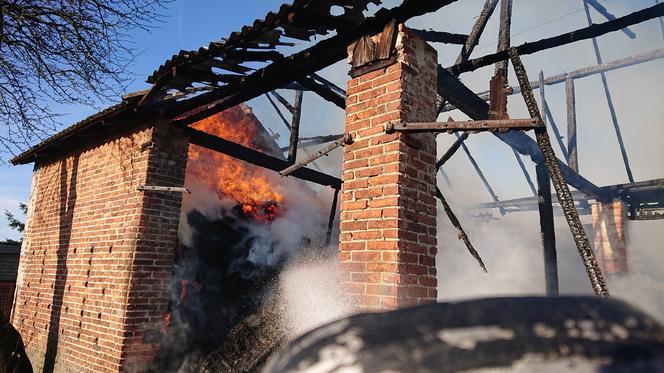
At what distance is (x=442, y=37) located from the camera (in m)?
4.95

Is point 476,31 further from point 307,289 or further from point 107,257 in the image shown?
point 107,257

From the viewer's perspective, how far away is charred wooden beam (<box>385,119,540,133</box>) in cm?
325

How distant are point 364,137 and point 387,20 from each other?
1153mm

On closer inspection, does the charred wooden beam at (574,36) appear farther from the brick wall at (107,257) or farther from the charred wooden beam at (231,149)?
the brick wall at (107,257)

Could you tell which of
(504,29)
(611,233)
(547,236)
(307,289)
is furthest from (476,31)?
(611,233)

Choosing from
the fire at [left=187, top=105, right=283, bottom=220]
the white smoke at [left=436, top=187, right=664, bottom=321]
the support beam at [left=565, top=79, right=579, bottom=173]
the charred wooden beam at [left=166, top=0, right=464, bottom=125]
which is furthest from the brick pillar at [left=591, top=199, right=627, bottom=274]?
the charred wooden beam at [left=166, top=0, right=464, bottom=125]

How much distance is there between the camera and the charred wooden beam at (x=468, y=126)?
3.25 metres

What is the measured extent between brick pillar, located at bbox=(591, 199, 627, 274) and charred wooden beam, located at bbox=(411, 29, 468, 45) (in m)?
8.63

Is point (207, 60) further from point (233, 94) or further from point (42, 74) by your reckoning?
point (42, 74)

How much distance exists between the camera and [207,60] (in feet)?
15.8

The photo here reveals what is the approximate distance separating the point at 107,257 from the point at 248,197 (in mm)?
3987

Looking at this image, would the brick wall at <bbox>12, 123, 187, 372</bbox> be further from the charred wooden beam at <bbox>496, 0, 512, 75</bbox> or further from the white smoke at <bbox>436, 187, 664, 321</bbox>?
the white smoke at <bbox>436, 187, 664, 321</bbox>

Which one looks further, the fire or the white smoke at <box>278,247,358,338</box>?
the fire

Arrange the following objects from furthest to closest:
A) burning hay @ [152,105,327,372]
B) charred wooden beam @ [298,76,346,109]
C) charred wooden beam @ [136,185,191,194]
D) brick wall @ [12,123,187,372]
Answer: burning hay @ [152,105,327,372]
charred wooden beam @ [136,185,191,194]
brick wall @ [12,123,187,372]
charred wooden beam @ [298,76,346,109]
